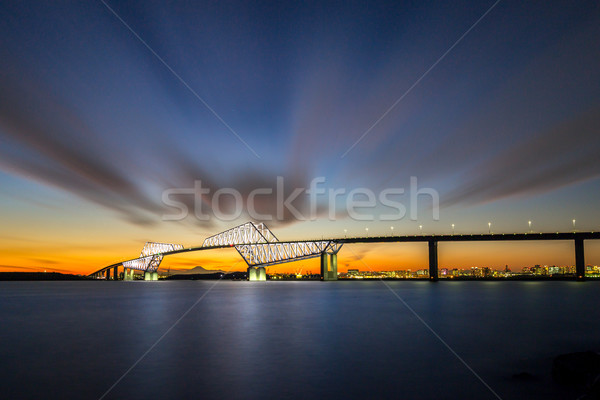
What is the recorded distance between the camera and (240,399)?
10867mm

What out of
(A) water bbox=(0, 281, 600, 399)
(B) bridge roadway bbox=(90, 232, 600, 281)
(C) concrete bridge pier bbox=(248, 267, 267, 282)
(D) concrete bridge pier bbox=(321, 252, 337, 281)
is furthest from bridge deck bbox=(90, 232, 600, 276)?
(A) water bbox=(0, 281, 600, 399)

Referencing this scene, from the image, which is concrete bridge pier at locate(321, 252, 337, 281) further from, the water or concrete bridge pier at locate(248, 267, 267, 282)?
the water

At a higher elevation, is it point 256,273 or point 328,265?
point 328,265

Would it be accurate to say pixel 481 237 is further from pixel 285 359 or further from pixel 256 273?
pixel 285 359

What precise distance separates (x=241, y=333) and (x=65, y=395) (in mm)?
12856

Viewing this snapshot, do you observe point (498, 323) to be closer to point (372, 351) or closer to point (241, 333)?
point (372, 351)

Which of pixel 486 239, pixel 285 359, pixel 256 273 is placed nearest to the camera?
pixel 285 359

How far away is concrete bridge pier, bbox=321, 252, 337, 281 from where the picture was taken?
458ft

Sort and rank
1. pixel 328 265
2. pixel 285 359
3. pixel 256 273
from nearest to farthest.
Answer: pixel 285 359, pixel 328 265, pixel 256 273

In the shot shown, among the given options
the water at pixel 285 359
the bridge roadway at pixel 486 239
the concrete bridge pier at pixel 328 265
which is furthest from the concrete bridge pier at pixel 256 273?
the water at pixel 285 359

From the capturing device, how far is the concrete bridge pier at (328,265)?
13950cm

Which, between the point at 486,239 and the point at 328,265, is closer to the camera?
the point at 486,239

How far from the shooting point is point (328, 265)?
142875 mm

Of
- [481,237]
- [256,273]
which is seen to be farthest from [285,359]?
[256,273]
